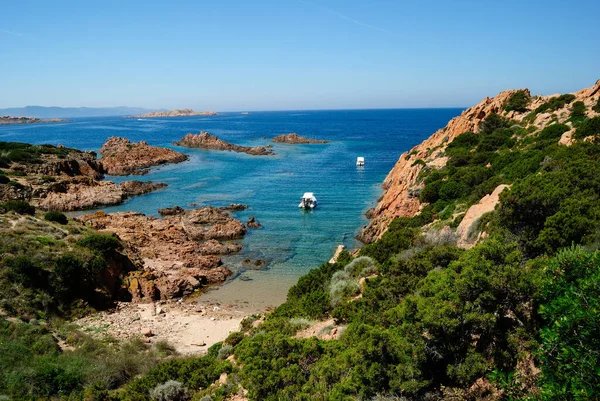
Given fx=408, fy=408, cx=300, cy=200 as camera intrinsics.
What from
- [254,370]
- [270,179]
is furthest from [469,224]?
[270,179]

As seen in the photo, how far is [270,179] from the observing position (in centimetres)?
5644

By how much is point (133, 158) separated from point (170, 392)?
68310 millimetres

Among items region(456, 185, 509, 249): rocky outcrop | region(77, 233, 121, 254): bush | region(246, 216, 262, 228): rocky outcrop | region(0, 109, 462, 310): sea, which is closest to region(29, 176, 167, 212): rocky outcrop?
region(0, 109, 462, 310): sea

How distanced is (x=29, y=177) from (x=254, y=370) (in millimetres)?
49387

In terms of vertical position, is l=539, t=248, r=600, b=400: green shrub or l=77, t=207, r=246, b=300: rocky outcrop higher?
l=539, t=248, r=600, b=400: green shrub

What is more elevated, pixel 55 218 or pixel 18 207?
pixel 18 207

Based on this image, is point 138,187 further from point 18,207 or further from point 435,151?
point 435,151

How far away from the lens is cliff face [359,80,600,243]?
30188 mm

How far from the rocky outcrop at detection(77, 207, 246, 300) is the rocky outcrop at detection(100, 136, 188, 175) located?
30693 millimetres

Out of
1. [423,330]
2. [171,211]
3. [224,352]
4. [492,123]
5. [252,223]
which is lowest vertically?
[252,223]

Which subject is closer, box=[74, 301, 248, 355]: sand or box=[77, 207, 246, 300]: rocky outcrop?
box=[74, 301, 248, 355]: sand

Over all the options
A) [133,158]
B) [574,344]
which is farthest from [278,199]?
[574,344]

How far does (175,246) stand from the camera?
2981 cm

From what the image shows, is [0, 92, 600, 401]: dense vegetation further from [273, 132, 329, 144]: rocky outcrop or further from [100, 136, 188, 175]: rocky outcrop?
[273, 132, 329, 144]: rocky outcrop
